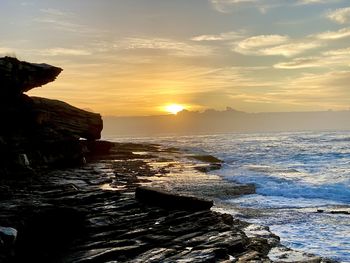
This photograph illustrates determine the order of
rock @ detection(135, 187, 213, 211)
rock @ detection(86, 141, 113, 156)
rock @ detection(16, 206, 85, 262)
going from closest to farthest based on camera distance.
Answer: rock @ detection(16, 206, 85, 262)
rock @ detection(135, 187, 213, 211)
rock @ detection(86, 141, 113, 156)

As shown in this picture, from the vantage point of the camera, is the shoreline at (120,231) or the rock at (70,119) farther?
the rock at (70,119)

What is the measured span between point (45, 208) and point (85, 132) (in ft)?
90.7

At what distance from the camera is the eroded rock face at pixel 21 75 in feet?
82.6

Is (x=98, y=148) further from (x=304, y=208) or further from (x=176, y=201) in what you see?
(x=176, y=201)

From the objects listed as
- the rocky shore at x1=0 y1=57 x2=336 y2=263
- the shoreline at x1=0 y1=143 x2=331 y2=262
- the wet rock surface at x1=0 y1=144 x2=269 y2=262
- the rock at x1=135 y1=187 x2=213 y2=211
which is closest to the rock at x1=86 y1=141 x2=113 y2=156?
the rocky shore at x1=0 y1=57 x2=336 y2=263

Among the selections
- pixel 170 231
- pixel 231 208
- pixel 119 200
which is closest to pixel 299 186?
pixel 231 208

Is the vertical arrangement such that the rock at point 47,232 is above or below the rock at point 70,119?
below

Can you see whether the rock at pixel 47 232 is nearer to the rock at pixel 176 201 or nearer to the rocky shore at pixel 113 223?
the rocky shore at pixel 113 223

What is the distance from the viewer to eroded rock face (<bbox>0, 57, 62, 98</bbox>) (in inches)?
992

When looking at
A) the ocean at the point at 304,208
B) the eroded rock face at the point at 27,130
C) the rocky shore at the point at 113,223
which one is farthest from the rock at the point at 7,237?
the eroded rock face at the point at 27,130

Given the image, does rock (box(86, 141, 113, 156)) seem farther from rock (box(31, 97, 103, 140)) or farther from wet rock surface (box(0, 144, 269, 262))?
wet rock surface (box(0, 144, 269, 262))

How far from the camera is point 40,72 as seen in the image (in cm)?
2820

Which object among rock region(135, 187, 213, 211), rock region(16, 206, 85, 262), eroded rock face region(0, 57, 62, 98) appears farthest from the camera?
eroded rock face region(0, 57, 62, 98)

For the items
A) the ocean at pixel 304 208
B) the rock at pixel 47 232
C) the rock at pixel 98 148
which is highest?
the rock at pixel 98 148
